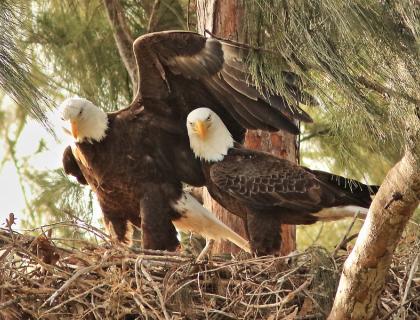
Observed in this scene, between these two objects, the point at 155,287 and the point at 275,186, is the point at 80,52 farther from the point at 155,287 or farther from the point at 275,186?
the point at 155,287

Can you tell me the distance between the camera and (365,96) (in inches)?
159

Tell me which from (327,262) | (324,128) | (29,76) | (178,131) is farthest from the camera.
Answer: (324,128)

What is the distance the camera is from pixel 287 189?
5973 millimetres

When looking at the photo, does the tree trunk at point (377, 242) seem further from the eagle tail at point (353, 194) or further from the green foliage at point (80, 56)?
the green foliage at point (80, 56)

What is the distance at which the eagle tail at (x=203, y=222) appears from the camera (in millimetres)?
6379

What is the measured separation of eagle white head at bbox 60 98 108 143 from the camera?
6215mm

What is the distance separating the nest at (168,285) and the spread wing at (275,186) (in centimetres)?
75

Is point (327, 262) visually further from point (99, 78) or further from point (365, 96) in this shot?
point (99, 78)

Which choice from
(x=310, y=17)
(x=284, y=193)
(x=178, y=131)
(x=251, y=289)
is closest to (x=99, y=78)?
(x=178, y=131)

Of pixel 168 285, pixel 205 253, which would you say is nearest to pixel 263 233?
pixel 205 253

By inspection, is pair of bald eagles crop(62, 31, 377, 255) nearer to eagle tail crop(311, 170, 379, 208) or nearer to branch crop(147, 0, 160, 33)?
eagle tail crop(311, 170, 379, 208)

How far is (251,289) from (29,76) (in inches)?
52.6

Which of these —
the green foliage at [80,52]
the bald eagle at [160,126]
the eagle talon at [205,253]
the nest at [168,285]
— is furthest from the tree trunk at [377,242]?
the green foliage at [80,52]

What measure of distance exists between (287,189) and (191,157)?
0.67 metres
